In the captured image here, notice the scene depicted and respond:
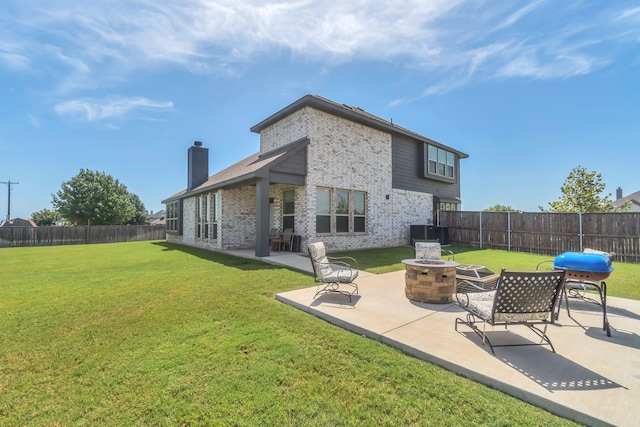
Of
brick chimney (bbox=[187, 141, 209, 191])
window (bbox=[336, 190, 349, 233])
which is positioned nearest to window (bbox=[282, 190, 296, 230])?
window (bbox=[336, 190, 349, 233])

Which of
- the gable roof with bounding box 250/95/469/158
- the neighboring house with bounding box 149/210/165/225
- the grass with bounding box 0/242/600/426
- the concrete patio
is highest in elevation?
the gable roof with bounding box 250/95/469/158

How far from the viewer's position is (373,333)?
3.42 meters

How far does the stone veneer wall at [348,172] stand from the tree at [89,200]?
1115 inches

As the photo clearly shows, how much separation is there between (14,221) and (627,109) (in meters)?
76.2

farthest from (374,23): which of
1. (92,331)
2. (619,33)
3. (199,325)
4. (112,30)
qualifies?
(92,331)

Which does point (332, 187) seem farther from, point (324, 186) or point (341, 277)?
point (341, 277)

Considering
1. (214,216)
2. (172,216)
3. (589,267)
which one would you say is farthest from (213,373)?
(172,216)

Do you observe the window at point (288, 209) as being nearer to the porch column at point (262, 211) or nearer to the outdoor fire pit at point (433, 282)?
the porch column at point (262, 211)

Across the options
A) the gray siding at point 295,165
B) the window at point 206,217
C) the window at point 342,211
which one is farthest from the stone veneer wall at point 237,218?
the window at point 342,211

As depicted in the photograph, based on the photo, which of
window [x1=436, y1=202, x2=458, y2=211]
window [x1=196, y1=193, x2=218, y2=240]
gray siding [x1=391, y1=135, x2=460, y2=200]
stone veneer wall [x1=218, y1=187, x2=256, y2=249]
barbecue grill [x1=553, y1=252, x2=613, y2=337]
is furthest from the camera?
window [x1=436, y1=202, x2=458, y2=211]

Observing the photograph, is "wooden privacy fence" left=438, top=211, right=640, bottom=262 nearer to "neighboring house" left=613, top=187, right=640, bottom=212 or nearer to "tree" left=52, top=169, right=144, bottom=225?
"neighboring house" left=613, top=187, right=640, bottom=212

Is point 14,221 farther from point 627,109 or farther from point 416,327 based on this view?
point 627,109

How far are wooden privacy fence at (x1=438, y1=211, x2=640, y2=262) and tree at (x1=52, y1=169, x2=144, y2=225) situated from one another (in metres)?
35.9

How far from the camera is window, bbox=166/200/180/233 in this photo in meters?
19.2
